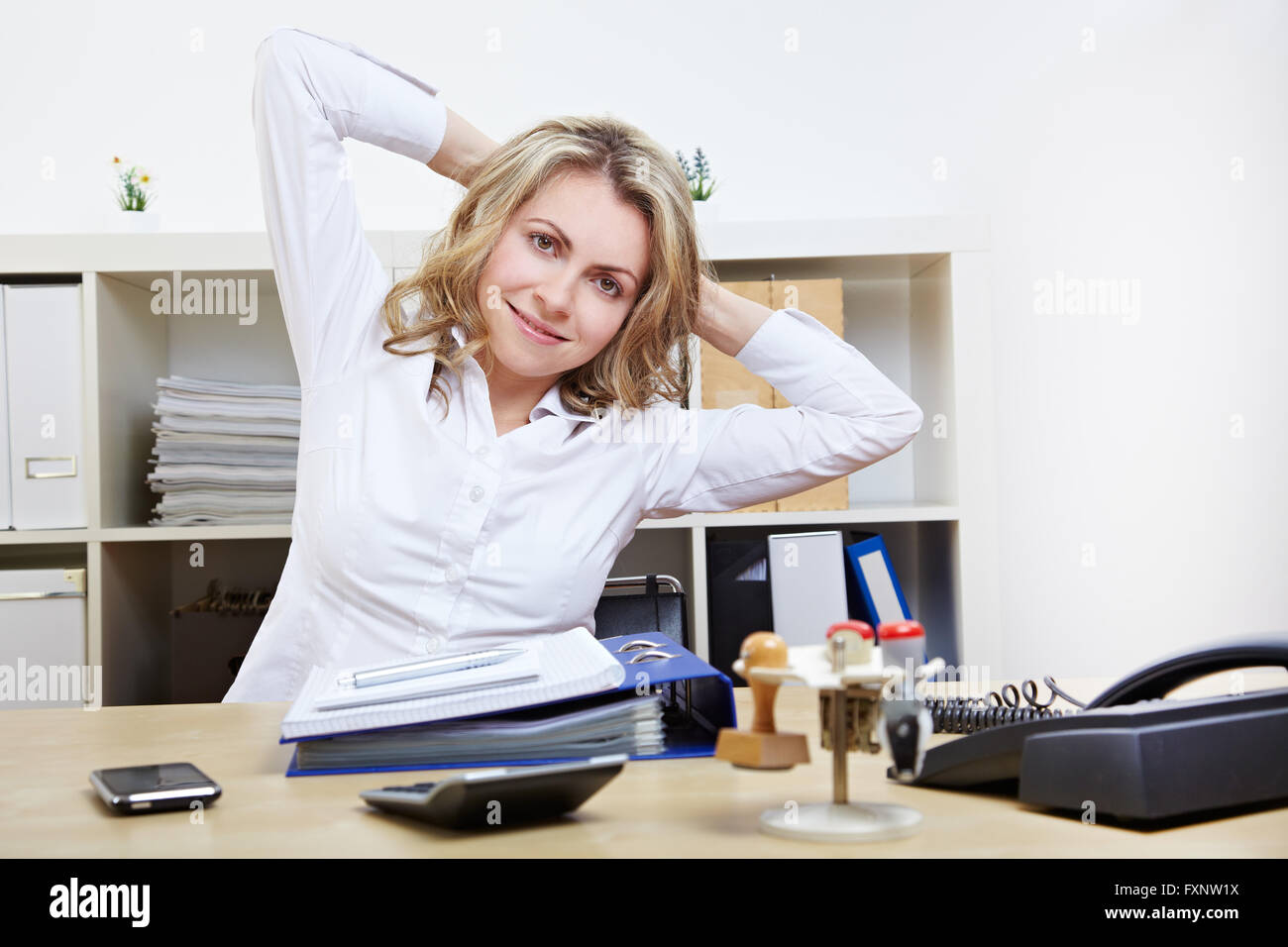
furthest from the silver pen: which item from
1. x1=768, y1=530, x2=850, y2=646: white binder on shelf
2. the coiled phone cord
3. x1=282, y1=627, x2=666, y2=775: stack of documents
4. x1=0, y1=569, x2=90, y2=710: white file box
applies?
x1=0, y1=569, x2=90, y2=710: white file box

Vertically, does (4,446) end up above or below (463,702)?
above

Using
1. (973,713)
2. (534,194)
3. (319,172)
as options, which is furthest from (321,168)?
(973,713)

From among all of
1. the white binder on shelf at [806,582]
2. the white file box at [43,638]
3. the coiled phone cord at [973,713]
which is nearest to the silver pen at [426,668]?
the coiled phone cord at [973,713]

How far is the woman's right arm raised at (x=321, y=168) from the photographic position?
135cm

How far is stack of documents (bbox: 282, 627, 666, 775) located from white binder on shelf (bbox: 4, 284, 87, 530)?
1.54m

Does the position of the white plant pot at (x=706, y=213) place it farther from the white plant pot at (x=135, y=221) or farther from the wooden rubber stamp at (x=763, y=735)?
the wooden rubber stamp at (x=763, y=735)

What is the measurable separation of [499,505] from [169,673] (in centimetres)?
144

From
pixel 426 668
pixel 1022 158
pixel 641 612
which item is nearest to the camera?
pixel 426 668

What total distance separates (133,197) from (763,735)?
2097 mm

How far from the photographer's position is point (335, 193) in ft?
4.52

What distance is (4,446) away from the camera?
2.07 meters

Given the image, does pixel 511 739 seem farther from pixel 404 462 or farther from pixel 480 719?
pixel 404 462
